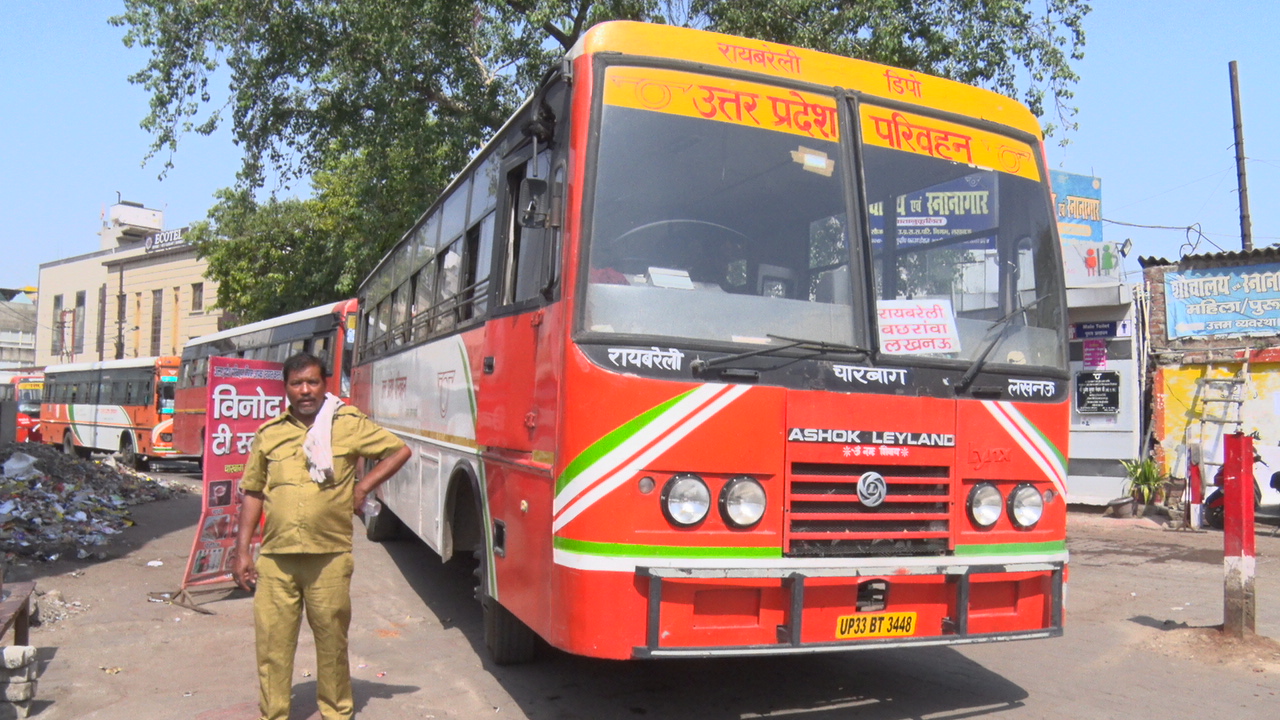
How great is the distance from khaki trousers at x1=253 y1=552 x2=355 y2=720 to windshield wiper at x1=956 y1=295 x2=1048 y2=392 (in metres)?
2.92

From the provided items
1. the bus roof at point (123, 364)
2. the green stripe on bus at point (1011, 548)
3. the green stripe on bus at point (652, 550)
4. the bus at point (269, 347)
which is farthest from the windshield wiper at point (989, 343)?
the bus roof at point (123, 364)

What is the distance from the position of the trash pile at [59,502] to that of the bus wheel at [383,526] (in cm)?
257

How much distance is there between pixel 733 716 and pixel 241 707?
8.28 ft

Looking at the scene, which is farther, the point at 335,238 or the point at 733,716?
the point at 335,238

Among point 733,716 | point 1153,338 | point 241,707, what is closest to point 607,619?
point 733,716

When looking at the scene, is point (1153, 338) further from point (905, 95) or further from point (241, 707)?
point (241, 707)

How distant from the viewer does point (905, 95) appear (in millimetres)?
4941

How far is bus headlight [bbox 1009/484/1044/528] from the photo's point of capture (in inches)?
186

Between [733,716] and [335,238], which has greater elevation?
[335,238]

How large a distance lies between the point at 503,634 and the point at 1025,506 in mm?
2929

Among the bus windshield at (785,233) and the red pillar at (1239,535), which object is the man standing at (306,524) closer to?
the bus windshield at (785,233)

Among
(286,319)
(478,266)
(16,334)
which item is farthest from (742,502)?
(16,334)

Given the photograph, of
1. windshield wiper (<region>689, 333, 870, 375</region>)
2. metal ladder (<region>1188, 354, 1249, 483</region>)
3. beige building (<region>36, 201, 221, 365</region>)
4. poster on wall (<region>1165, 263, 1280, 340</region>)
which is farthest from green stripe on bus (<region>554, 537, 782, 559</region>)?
beige building (<region>36, 201, 221, 365</region>)

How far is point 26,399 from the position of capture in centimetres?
3553
